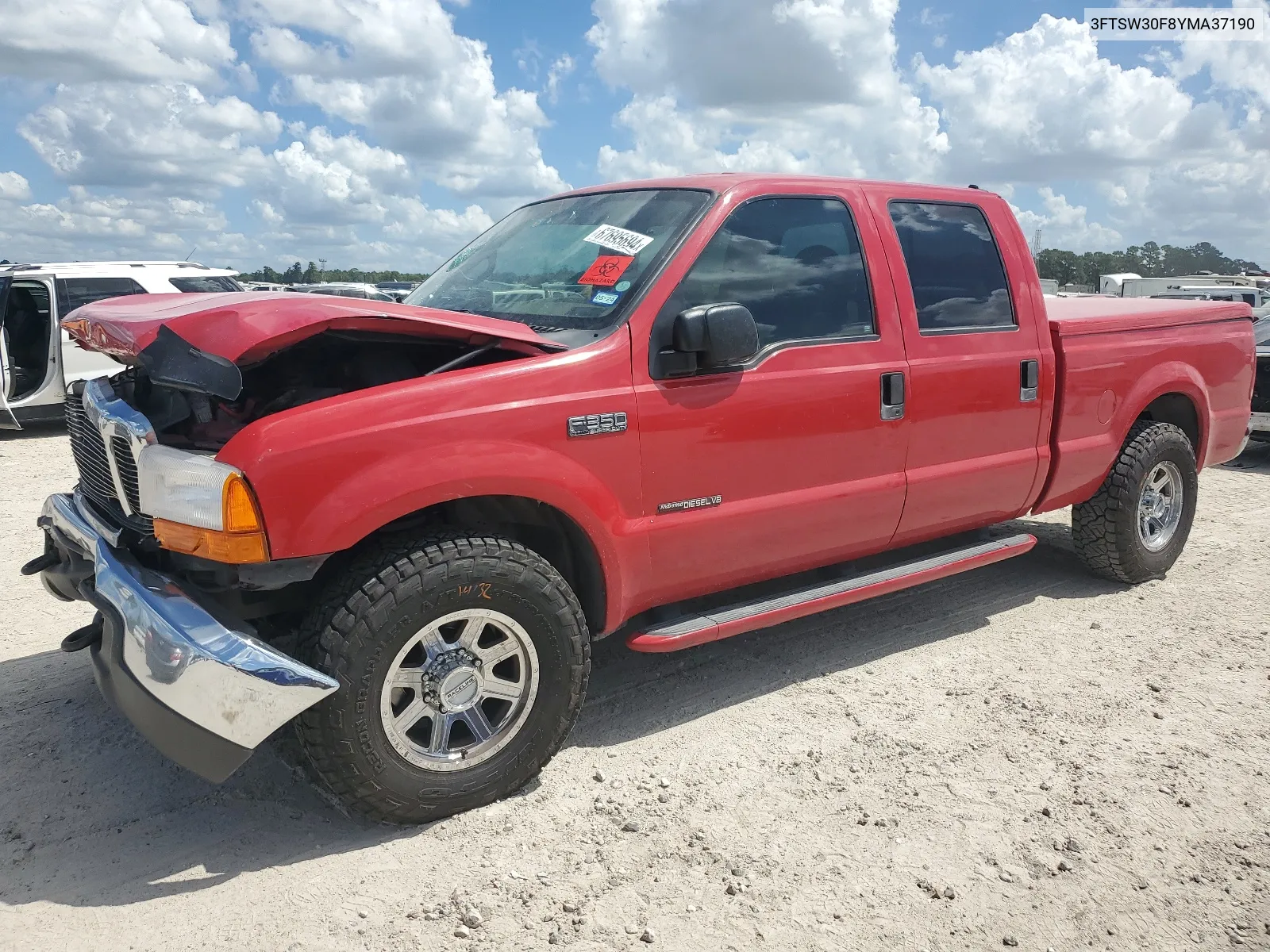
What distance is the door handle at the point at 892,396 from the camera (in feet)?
12.8

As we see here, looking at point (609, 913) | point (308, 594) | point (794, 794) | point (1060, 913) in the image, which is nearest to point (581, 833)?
point (609, 913)

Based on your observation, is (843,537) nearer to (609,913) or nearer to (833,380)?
(833,380)

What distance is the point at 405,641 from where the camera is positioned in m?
2.86

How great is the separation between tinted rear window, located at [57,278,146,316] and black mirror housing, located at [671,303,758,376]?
28.5 feet

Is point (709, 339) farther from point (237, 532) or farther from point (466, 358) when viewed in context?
point (237, 532)

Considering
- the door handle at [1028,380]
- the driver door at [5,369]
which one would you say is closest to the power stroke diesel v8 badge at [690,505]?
the door handle at [1028,380]

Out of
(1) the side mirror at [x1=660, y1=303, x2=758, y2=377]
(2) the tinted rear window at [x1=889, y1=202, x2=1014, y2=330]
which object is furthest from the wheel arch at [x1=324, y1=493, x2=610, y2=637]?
(2) the tinted rear window at [x1=889, y1=202, x2=1014, y2=330]

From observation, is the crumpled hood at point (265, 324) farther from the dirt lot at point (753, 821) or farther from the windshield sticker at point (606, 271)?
the dirt lot at point (753, 821)

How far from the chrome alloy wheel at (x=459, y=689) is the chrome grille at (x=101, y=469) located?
90cm

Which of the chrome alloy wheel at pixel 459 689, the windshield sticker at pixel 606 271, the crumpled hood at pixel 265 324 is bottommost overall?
the chrome alloy wheel at pixel 459 689

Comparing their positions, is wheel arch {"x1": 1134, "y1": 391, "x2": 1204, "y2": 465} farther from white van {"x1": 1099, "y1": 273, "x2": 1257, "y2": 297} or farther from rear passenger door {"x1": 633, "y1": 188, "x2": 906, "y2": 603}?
white van {"x1": 1099, "y1": 273, "x2": 1257, "y2": 297}

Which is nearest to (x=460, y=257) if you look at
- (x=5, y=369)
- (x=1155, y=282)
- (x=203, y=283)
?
(x=5, y=369)

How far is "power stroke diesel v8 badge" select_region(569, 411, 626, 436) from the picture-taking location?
3133 millimetres

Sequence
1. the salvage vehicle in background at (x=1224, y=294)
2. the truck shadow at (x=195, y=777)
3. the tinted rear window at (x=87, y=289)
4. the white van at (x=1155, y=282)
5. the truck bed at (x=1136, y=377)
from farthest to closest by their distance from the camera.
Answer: the white van at (x=1155, y=282) < the salvage vehicle in background at (x=1224, y=294) < the tinted rear window at (x=87, y=289) < the truck bed at (x=1136, y=377) < the truck shadow at (x=195, y=777)
